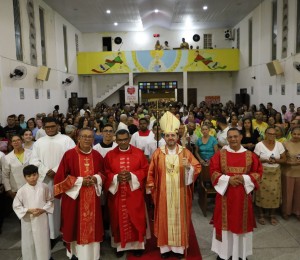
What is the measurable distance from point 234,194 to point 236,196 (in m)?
0.03

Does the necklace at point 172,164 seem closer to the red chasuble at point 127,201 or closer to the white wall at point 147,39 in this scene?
the red chasuble at point 127,201

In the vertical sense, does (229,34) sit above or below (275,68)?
above

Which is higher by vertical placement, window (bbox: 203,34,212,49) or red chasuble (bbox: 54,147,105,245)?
window (bbox: 203,34,212,49)

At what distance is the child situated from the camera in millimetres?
3852

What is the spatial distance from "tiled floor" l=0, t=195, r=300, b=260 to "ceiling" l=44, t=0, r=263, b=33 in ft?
39.4

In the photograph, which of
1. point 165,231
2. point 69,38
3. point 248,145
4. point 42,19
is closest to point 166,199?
point 165,231

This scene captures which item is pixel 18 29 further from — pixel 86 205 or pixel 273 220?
pixel 273 220

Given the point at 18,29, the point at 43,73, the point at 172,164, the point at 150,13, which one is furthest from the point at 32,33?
the point at 172,164

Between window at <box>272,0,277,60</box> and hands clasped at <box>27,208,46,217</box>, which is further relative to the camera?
window at <box>272,0,277,60</box>

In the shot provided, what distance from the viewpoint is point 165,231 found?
13.6 feet

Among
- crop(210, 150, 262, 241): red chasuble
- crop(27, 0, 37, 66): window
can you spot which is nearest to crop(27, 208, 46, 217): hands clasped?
crop(210, 150, 262, 241): red chasuble

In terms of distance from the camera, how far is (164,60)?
1819 centimetres

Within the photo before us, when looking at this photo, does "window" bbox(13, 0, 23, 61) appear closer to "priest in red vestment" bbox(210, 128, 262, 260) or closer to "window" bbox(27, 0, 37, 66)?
"window" bbox(27, 0, 37, 66)

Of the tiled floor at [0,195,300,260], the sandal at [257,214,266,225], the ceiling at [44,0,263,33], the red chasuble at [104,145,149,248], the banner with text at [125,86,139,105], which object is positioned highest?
the ceiling at [44,0,263,33]
